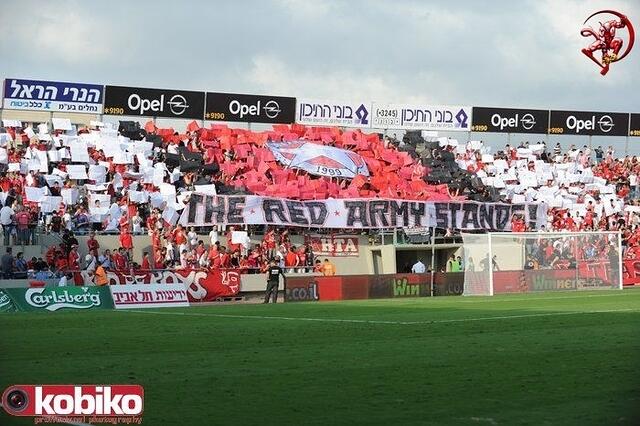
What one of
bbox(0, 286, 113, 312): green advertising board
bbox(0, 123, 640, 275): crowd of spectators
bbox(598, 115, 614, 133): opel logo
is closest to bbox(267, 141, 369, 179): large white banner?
bbox(0, 123, 640, 275): crowd of spectators

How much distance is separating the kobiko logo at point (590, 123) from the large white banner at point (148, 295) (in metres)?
37.7

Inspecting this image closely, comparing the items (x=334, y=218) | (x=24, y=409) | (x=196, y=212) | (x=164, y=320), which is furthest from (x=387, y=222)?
(x=24, y=409)

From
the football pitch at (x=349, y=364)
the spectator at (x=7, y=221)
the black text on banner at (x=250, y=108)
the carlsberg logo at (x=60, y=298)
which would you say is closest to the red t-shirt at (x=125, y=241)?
the spectator at (x=7, y=221)

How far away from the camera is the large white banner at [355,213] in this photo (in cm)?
3953

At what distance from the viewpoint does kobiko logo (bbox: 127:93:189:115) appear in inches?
2005

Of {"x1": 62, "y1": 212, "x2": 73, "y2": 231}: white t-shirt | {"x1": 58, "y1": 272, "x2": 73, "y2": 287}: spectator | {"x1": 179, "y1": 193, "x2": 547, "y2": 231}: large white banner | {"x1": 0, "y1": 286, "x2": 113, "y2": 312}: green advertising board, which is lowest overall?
{"x1": 0, "y1": 286, "x2": 113, "y2": 312}: green advertising board

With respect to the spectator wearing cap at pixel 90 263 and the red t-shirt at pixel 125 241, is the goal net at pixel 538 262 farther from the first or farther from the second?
the spectator wearing cap at pixel 90 263

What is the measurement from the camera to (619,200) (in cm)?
5431

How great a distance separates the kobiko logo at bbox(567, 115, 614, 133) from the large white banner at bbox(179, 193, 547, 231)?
57.6 ft

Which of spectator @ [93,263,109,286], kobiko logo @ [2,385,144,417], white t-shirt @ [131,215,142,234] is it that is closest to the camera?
kobiko logo @ [2,385,144,417]

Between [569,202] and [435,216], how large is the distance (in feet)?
33.6

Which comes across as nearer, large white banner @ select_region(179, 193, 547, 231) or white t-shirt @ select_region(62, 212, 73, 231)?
white t-shirt @ select_region(62, 212, 73, 231)

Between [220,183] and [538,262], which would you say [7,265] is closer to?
[220,183]

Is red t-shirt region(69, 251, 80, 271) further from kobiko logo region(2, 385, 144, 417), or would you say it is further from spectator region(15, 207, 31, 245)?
kobiko logo region(2, 385, 144, 417)
